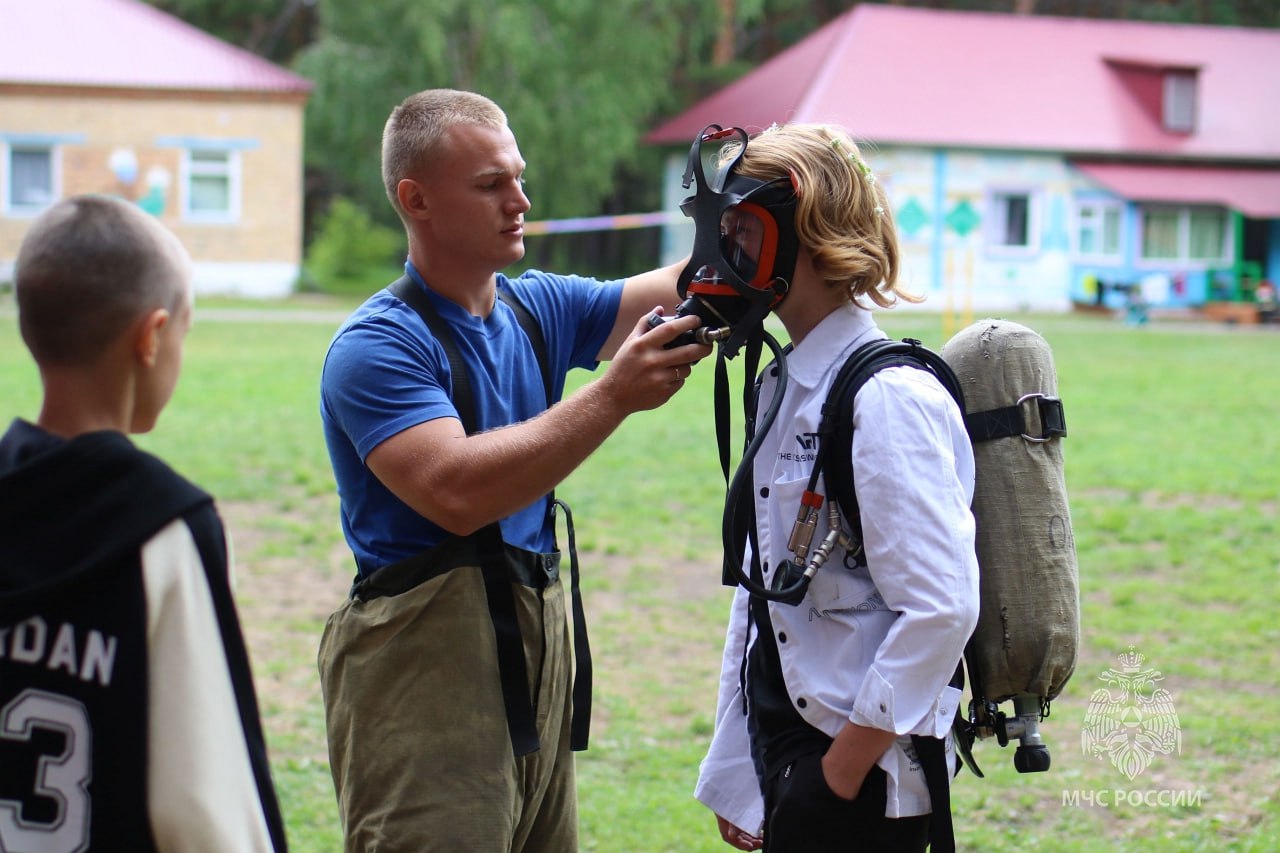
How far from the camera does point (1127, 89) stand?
37719 mm

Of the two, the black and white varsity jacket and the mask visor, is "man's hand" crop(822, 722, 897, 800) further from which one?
the black and white varsity jacket

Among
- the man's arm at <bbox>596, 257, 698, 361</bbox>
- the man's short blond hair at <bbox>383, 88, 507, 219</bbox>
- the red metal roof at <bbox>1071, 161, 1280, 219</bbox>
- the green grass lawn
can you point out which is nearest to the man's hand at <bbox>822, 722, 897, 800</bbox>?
the man's arm at <bbox>596, 257, 698, 361</bbox>

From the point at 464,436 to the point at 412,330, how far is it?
0.95 ft

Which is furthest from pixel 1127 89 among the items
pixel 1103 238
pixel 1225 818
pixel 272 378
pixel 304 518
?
pixel 1225 818

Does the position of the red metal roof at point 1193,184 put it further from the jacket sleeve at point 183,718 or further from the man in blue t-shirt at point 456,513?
the jacket sleeve at point 183,718

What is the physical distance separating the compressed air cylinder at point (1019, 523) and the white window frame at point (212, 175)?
3217cm

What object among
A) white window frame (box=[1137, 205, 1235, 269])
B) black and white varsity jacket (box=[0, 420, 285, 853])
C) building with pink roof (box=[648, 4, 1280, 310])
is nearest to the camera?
black and white varsity jacket (box=[0, 420, 285, 853])

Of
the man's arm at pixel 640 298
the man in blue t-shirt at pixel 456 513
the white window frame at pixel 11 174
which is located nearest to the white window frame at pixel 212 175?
the white window frame at pixel 11 174

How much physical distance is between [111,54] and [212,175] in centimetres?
356

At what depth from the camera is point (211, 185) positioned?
3291 centimetres

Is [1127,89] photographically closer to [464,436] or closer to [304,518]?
[304,518]

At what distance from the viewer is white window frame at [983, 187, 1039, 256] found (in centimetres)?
3562

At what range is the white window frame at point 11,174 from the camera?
32.0 metres

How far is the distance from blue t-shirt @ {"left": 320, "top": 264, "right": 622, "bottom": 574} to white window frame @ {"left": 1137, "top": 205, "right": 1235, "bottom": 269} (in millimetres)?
36105
